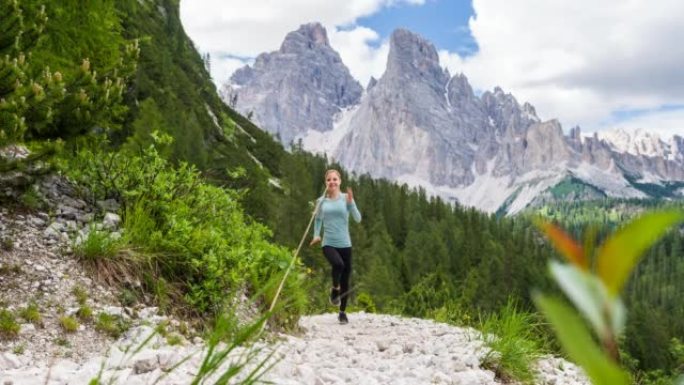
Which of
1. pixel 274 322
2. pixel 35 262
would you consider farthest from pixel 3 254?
pixel 274 322

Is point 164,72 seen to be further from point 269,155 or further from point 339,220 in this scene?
point 339,220

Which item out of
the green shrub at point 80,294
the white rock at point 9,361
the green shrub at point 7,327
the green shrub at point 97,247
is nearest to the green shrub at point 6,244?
the green shrub at point 97,247

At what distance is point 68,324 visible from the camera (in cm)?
660

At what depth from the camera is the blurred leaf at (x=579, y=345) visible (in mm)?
371

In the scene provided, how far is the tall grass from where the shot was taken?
302 inches

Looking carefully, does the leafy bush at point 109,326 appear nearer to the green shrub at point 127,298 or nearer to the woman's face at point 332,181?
the green shrub at point 127,298

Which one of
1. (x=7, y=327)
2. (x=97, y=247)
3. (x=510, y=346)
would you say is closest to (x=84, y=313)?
(x=7, y=327)

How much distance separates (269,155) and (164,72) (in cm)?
3030

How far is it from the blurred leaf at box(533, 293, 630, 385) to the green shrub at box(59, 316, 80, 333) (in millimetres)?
6995

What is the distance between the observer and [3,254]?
729cm

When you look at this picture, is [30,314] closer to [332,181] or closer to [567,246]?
[332,181]

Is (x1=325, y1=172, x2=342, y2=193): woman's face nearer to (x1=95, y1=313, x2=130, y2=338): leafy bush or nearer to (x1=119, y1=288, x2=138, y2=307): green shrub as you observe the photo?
(x1=119, y1=288, x2=138, y2=307): green shrub

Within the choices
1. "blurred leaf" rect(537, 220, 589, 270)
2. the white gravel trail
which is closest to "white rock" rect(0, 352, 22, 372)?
the white gravel trail

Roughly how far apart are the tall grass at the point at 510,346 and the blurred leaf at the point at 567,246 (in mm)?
7608
